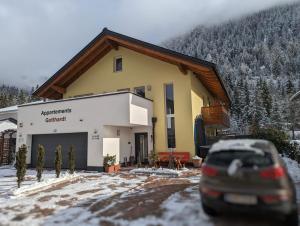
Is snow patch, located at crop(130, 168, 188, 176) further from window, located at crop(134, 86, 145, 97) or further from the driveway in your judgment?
window, located at crop(134, 86, 145, 97)

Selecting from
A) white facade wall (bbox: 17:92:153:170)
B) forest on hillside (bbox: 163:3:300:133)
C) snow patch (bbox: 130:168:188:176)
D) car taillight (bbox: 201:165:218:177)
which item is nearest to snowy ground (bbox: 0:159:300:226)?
car taillight (bbox: 201:165:218:177)

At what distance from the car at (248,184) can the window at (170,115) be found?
37.5 ft

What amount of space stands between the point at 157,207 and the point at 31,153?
13.9 m

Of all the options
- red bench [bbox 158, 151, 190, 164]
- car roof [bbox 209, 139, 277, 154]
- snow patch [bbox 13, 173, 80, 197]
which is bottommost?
snow patch [bbox 13, 173, 80, 197]

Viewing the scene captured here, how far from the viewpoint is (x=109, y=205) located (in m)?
7.49

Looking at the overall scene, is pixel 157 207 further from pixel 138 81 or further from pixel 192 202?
A: pixel 138 81

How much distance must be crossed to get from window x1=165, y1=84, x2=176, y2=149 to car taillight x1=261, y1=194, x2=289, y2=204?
12169 mm

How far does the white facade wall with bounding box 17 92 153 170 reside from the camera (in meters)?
15.2

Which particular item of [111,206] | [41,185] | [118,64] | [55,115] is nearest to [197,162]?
[41,185]

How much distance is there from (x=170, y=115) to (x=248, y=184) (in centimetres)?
1235

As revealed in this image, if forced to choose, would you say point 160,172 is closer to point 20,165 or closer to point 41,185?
point 41,185

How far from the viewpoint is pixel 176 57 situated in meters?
15.9

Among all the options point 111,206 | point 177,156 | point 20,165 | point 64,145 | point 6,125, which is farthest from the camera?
point 6,125

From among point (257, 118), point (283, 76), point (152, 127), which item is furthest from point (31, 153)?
point (283, 76)
